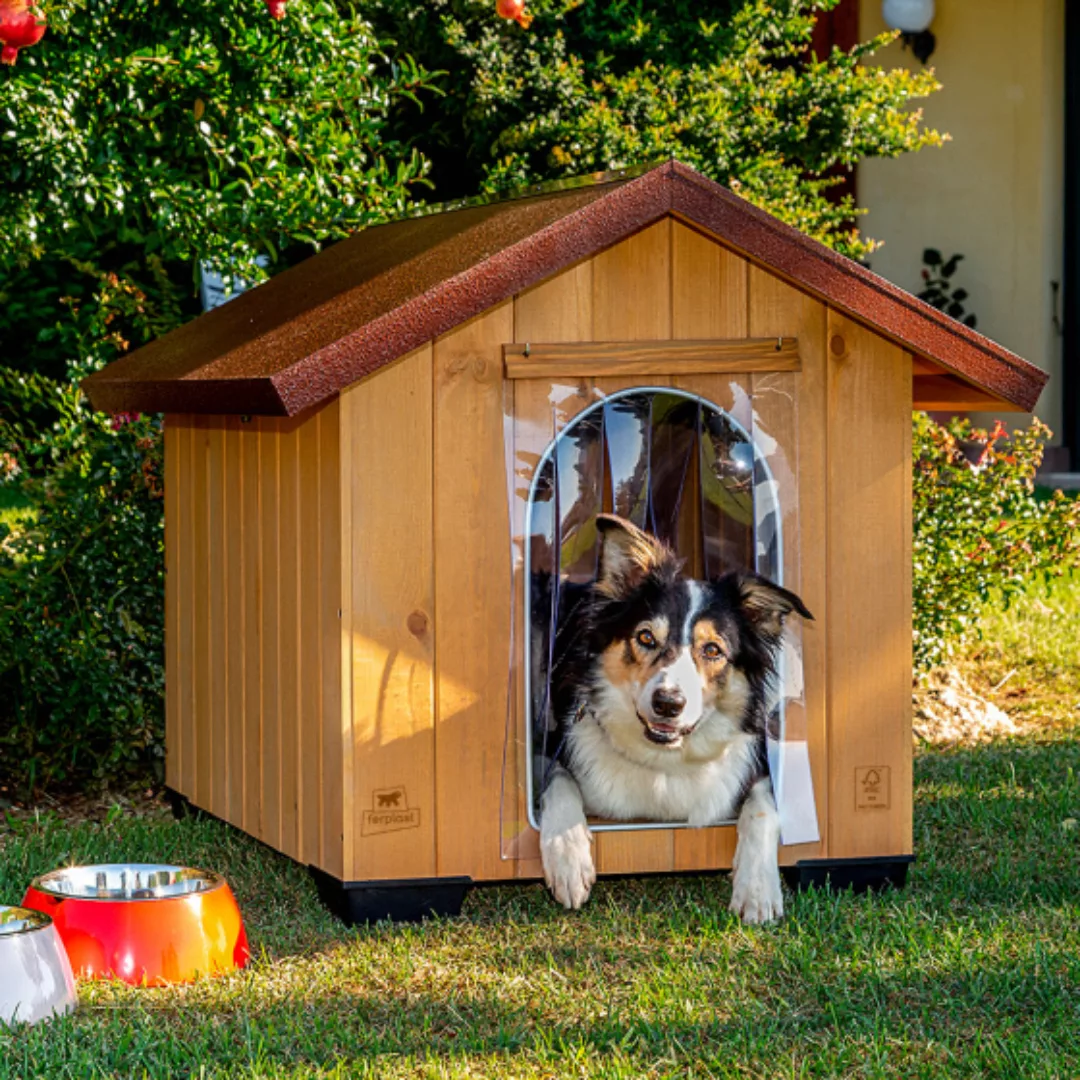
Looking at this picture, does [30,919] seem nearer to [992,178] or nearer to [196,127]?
[196,127]

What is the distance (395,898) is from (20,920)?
96 centimetres

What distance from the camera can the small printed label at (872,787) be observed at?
451 centimetres

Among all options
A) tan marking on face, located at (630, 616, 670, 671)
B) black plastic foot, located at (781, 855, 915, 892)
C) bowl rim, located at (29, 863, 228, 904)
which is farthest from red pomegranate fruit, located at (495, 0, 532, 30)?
black plastic foot, located at (781, 855, 915, 892)

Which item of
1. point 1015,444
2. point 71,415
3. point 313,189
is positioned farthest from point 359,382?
point 1015,444

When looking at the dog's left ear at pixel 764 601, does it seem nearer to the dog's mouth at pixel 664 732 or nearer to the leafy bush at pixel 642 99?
Result: the dog's mouth at pixel 664 732

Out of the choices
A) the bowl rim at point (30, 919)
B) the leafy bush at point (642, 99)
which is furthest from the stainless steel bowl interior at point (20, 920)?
the leafy bush at point (642, 99)

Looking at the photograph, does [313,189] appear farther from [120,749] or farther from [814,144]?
[814,144]

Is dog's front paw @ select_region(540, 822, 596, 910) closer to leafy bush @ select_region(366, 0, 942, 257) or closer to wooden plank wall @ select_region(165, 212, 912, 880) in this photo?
wooden plank wall @ select_region(165, 212, 912, 880)

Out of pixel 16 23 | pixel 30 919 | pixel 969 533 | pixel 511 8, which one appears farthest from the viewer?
pixel 969 533

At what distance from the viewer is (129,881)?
4.12m

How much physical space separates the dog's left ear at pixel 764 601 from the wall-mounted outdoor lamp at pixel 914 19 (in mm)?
7560

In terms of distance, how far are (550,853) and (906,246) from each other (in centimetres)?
821

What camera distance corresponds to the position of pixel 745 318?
14.5 feet

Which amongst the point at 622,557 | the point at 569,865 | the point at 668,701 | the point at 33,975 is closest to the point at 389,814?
the point at 569,865
